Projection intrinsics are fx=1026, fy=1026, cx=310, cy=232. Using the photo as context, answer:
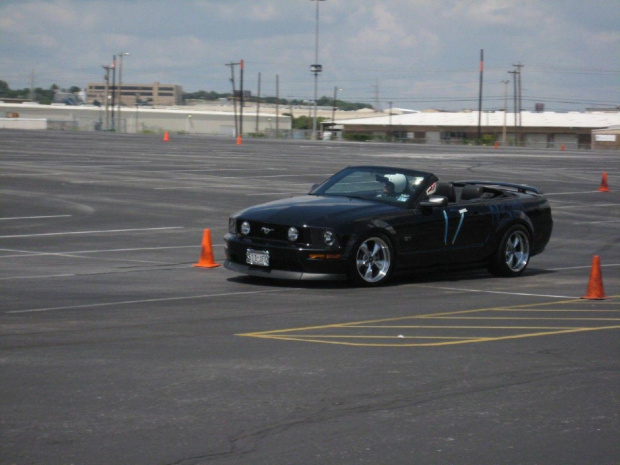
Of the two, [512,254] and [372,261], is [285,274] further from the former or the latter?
[512,254]

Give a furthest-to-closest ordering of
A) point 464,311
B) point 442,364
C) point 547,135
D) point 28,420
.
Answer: point 547,135
point 464,311
point 442,364
point 28,420

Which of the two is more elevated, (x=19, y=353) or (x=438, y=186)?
(x=438, y=186)

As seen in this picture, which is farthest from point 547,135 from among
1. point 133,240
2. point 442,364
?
point 442,364

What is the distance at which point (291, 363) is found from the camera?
24.8ft

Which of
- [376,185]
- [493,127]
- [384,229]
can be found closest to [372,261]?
[384,229]

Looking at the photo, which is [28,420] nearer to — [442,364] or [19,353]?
[19,353]

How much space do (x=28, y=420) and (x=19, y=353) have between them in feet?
6.69

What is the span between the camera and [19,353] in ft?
25.5

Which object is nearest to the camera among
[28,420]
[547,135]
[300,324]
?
[28,420]

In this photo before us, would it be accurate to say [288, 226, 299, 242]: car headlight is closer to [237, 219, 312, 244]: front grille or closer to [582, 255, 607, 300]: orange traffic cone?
[237, 219, 312, 244]: front grille

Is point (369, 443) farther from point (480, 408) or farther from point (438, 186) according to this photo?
point (438, 186)

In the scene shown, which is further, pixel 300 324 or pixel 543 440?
pixel 300 324

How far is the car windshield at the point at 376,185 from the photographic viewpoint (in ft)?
42.6

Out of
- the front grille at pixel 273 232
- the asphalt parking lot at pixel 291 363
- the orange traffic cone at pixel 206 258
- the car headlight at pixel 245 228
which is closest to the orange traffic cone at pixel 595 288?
the asphalt parking lot at pixel 291 363
